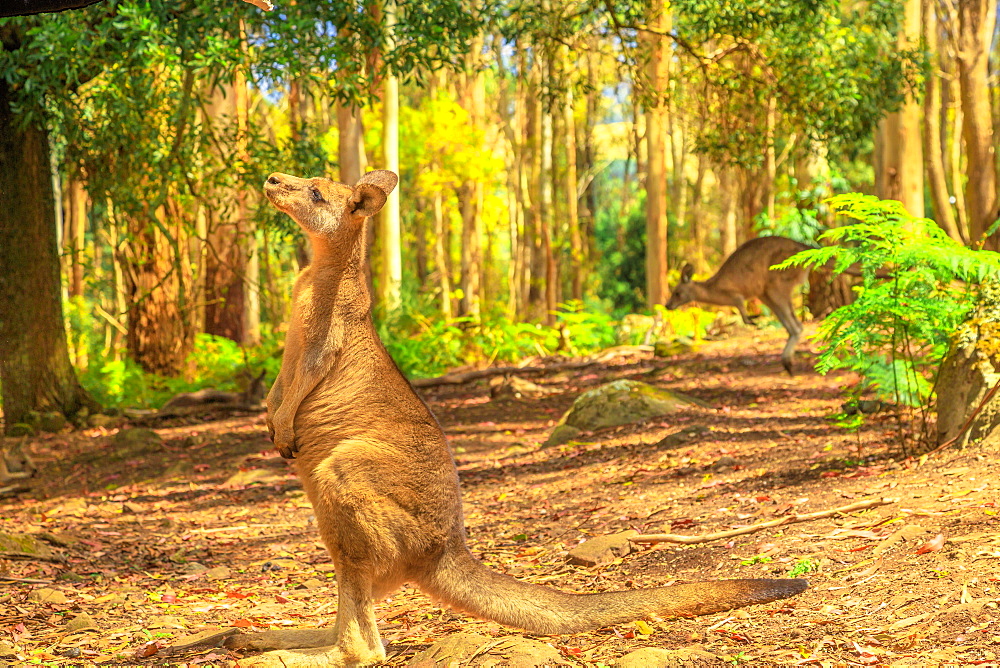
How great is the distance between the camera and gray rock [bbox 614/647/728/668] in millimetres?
3627

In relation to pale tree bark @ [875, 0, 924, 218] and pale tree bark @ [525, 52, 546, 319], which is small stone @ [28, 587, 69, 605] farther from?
pale tree bark @ [525, 52, 546, 319]

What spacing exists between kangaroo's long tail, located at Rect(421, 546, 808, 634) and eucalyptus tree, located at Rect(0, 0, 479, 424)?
6565 mm

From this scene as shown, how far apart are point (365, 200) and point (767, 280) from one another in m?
9.01

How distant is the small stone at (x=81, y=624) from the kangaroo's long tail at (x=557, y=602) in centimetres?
181

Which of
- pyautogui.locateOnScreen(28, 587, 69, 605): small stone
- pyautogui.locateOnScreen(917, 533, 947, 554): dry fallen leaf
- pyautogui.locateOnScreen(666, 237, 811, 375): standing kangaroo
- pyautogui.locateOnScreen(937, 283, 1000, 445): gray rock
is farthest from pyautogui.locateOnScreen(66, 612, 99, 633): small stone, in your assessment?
pyautogui.locateOnScreen(666, 237, 811, 375): standing kangaroo

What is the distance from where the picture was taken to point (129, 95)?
→ 11211 mm

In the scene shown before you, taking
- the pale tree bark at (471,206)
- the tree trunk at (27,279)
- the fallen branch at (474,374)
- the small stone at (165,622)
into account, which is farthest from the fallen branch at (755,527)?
the pale tree bark at (471,206)

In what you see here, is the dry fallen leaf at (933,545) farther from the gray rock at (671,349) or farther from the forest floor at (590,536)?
the gray rock at (671,349)

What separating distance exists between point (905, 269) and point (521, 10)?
802 centimetres

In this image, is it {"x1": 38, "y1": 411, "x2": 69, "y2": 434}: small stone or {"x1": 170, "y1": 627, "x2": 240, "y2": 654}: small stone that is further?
→ {"x1": 38, "y1": 411, "x2": 69, "y2": 434}: small stone

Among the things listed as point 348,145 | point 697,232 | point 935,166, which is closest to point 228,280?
point 348,145

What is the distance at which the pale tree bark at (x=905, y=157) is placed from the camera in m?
17.4

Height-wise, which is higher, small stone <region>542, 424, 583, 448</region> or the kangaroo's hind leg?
the kangaroo's hind leg

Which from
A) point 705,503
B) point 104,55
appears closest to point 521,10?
point 104,55
